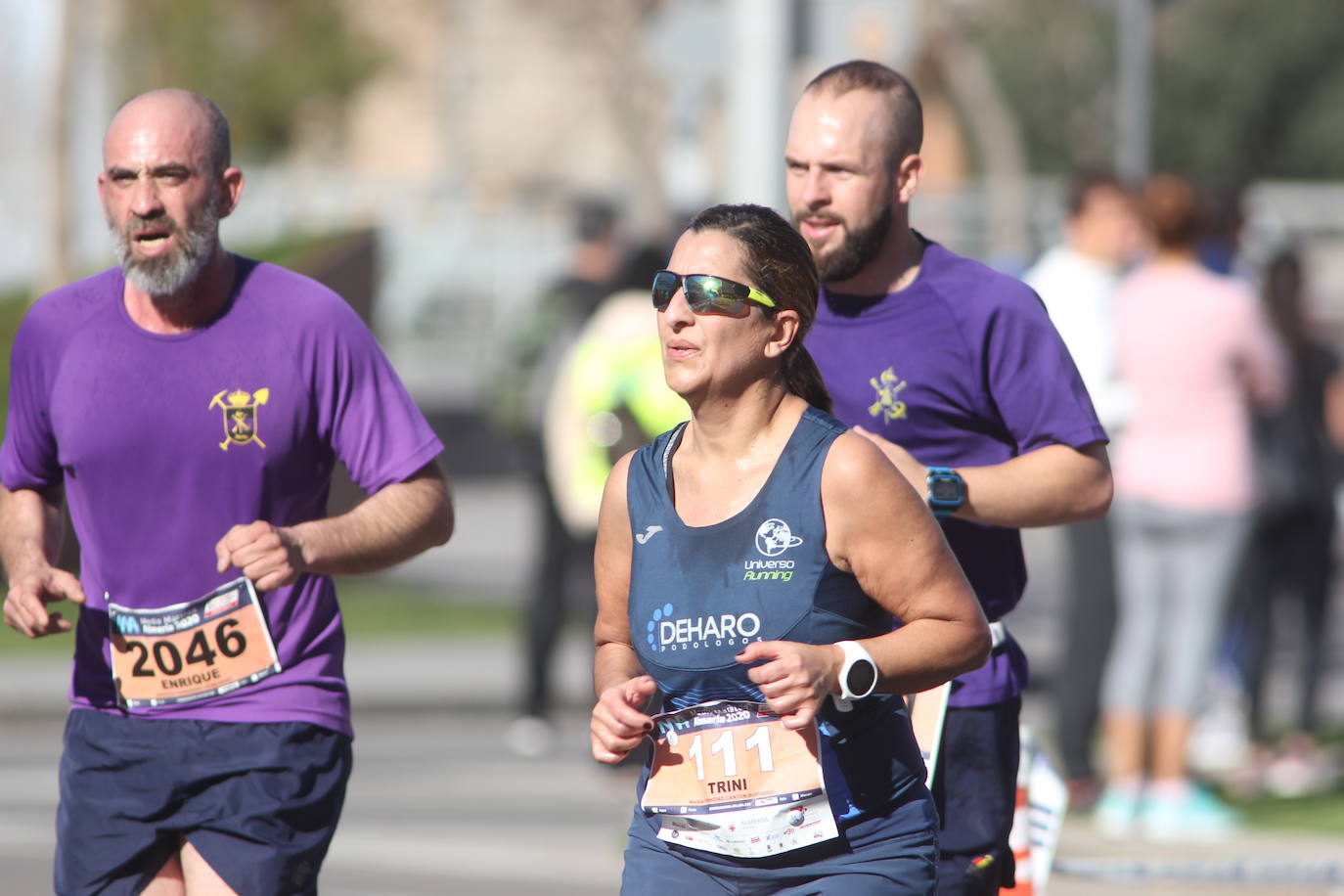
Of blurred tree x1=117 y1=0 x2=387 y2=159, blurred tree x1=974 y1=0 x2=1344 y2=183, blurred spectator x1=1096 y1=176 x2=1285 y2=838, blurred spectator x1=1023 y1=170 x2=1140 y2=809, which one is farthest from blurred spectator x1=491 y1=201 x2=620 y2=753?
blurred tree x1=974 y1=0 x2=1344 y2=183

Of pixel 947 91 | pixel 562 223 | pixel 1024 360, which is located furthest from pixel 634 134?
pixel 1024 360

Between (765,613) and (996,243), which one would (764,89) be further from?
(996,243)

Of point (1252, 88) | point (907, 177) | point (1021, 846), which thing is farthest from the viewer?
point (1252, 88)

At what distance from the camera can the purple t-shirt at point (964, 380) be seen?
14.4 feet

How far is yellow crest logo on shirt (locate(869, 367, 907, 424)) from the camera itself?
14.4 ft

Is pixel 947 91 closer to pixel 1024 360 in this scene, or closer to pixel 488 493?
pixel 488 493

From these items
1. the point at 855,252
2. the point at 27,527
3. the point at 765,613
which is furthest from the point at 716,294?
the point at 27,527

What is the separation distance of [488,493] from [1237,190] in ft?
51.1


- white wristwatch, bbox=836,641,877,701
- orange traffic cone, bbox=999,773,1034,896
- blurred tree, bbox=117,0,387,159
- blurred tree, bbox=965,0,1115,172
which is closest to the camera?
white wristwatch, bbox=836,641,877,701

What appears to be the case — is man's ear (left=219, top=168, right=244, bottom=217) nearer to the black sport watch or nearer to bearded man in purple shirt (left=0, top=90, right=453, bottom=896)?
bearded man in purple shirt (left=0, top=90, right=453, bottom=896)

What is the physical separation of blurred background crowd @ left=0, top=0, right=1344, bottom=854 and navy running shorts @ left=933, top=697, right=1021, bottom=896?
13.3 feet

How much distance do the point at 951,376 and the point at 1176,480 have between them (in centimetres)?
420

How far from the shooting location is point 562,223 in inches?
1226

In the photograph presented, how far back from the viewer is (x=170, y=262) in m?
4.20
